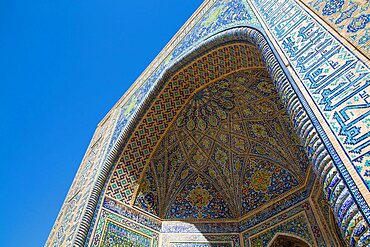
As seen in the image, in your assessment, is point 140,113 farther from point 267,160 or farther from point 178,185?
point 267,160

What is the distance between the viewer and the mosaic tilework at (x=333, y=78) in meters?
1.83

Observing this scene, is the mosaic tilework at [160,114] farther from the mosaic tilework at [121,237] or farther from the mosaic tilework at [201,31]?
the mosaic tilework at [121,237]

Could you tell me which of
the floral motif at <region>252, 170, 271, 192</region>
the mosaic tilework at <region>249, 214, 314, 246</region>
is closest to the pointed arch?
the floral motif at <region>252, 170, 271, 192</region>

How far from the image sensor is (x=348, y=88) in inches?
82.4

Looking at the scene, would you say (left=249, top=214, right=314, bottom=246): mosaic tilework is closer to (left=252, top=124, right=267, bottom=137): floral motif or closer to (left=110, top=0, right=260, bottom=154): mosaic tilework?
(left=252, top=124, right=267, bottom=137): floral motif

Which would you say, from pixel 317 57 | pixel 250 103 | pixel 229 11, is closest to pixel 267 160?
pixel 250 103

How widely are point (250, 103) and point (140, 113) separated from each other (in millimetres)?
2015

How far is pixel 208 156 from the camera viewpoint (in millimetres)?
6094

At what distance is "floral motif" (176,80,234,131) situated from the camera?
215 inches

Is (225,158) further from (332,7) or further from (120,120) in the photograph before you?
(332,7)

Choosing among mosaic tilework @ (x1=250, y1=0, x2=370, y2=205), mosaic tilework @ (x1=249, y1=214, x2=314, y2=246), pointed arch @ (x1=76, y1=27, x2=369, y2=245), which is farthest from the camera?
mosaic tilework @ (x1=249, y1=214, x2=314, y2=246)

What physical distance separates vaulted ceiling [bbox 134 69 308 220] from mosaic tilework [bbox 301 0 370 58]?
2369 millimetres

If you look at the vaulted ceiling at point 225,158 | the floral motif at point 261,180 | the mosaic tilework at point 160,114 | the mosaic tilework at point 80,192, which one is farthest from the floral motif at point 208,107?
the mosaic tilework at point 80,192

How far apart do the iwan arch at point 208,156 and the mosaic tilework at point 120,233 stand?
18 millimetres
